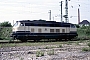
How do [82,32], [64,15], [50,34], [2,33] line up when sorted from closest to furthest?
[50,34] → [2,33] → [82,32] → [64,15]

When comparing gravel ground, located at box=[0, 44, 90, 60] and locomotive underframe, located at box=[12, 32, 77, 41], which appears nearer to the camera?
gravel ground, located at box=[0, 44, 90, 60]

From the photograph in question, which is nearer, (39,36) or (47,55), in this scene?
(47,55)

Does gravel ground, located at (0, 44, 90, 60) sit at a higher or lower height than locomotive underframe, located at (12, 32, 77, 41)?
lower

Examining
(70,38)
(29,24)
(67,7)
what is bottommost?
(70,38)

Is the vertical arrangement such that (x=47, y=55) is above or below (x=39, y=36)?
below

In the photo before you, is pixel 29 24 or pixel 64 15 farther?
pixel 64 15

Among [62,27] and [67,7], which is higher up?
[67,7]

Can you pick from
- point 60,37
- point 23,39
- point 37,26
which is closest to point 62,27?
point 60,37

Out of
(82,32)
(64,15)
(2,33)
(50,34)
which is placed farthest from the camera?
(64,15)

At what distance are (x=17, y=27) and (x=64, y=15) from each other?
25204mm

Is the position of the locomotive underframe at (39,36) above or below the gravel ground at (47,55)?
above

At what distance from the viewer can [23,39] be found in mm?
27719

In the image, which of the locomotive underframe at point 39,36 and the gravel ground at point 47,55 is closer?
the gravel ground at point 47,55

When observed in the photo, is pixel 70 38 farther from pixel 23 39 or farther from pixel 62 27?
pixel 23 39
